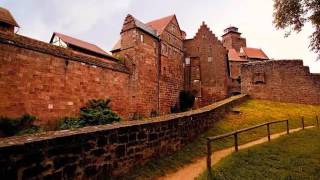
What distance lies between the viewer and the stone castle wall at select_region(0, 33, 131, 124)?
13477 millimetres

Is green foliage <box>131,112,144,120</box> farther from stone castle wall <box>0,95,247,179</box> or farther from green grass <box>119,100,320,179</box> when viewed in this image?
stone castle wall <box>0,95,247,179</box>

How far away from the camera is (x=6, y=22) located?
23344mm

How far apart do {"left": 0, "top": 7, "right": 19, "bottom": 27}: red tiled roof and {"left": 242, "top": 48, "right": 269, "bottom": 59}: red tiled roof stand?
142 ft

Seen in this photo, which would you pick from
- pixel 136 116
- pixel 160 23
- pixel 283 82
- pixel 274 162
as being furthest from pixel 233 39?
pixel 274 162

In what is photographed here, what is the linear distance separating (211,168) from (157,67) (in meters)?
21.5

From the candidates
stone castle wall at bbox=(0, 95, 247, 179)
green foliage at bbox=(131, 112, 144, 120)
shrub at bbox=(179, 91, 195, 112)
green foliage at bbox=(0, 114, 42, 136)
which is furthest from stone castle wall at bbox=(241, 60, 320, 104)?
green foliage at bbox=(0, 114, 42, 136)

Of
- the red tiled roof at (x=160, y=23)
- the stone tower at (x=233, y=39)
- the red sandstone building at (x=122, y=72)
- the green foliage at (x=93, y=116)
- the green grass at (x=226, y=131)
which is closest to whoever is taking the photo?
the green grass at (x=226, y=131)

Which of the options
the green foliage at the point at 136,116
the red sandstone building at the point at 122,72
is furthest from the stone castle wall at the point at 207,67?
the green foliage at the point at 136,116

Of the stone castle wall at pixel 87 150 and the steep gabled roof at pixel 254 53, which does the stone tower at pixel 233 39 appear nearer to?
the steep gabled roof at pixel 254 53

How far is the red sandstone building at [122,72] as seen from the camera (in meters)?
14.1

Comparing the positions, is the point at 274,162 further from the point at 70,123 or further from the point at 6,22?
the point at 6,22

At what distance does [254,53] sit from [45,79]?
47731mm

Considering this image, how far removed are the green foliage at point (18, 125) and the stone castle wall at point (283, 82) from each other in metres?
21.0

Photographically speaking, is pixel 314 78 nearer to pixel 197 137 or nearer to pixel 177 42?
pixel 177 42
